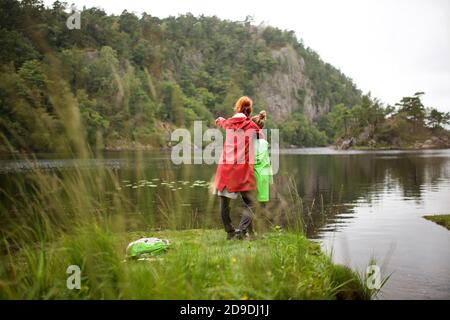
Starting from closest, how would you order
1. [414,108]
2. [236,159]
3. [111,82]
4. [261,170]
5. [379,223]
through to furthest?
[111,82] < [236,159] < [261,170] < [379,223] < [414,108]

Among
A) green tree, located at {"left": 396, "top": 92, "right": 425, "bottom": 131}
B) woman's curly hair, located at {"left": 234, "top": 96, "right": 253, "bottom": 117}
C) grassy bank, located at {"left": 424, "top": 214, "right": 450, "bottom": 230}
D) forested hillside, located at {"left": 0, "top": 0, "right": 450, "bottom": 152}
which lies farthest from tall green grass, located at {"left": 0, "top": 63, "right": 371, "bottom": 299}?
green tree, located at {"left": 396, "top": 92, "right": 425, "bottom": 131}

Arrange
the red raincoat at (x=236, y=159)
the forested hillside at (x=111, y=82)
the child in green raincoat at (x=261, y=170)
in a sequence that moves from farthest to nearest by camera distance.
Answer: the child in green raincoat at (x=261, y=170), the red raincoat at (x=236, y=159), the forested hillside at (x=111, y=82)

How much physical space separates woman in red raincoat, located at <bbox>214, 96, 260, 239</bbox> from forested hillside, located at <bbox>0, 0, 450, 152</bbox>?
0.98 metres

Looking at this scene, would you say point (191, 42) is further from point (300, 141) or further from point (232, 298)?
point (232, 298)

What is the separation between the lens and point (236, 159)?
6.77m

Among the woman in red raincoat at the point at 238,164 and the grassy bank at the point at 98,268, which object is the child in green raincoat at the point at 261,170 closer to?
the woman in red raincoat at the point at 238,164

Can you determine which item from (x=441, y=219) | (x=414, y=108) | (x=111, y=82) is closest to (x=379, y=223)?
(x=441, y=219)

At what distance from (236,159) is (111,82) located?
86.9 inches

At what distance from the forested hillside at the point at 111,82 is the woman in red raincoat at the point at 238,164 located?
979 mm

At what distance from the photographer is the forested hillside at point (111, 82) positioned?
363cm

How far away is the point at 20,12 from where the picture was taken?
6660 millimetres

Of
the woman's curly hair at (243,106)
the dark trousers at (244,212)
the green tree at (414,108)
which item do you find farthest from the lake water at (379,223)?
the green tree at (414,108)

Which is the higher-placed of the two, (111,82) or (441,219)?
(111,82)

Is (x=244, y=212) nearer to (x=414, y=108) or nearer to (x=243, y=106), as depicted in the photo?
(x=243, y=106)
